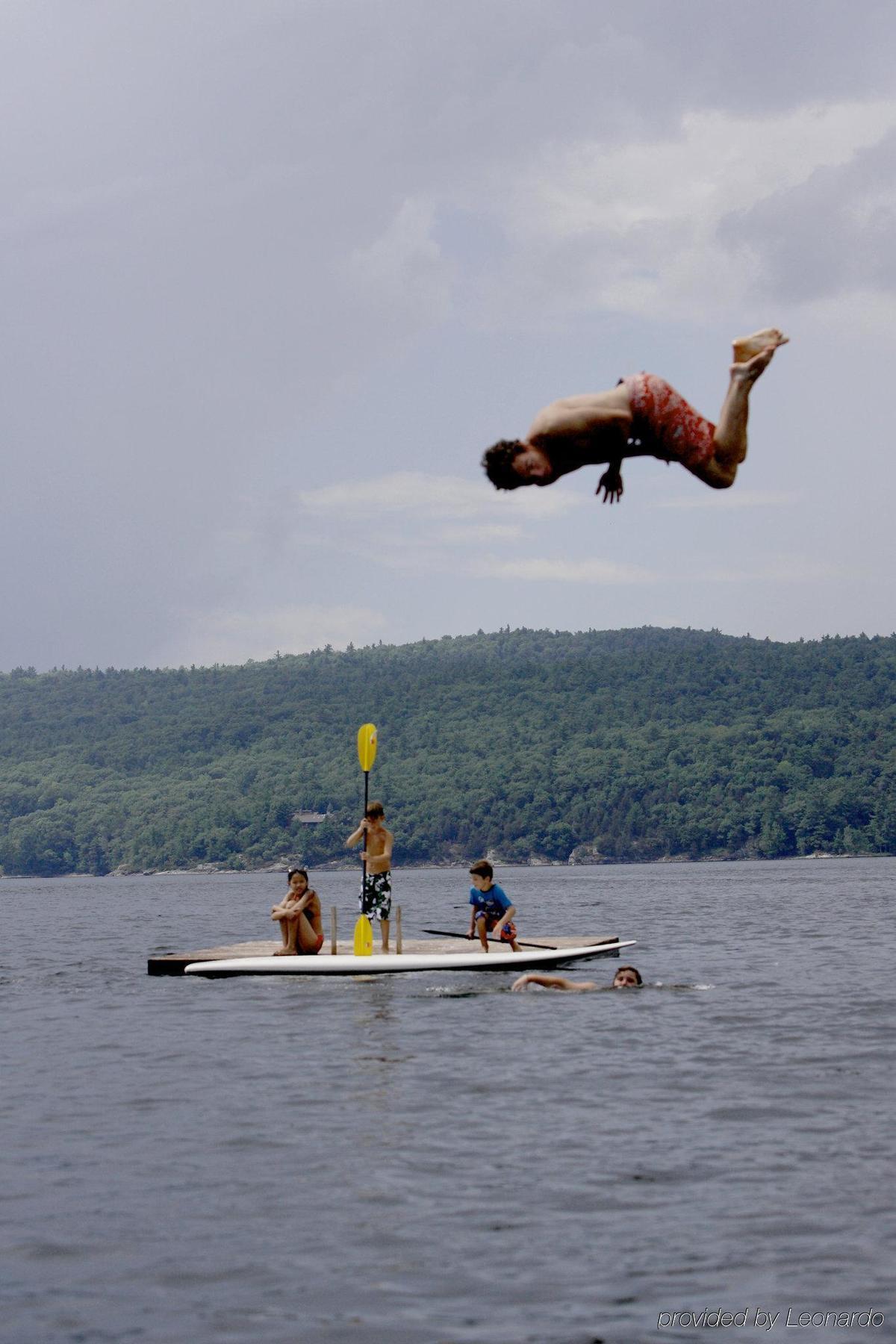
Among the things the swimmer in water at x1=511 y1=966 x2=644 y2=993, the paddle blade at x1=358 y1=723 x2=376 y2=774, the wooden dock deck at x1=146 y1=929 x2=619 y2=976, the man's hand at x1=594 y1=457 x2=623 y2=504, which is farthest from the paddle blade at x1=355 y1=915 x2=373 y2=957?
the man's hand at x1=594 y1=457 x2=623 y2=504

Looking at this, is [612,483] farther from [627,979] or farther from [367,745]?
[627,979]

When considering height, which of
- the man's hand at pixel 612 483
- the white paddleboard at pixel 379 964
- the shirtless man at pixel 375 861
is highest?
the man's hand at pixel 612 483

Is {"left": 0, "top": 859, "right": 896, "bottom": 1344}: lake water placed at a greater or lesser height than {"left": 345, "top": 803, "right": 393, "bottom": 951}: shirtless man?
lesser

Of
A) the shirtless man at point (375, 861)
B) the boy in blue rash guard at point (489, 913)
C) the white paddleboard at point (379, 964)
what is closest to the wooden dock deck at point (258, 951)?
the boy in blue rash guard at point (489, 913)

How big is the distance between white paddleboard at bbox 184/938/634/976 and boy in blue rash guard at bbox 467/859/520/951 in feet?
0.98

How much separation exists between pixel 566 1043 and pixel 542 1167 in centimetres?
790

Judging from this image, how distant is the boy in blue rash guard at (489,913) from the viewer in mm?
28922

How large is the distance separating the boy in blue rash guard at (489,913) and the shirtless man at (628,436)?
2411 centimetres

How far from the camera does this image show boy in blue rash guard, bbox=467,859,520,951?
28.9 m

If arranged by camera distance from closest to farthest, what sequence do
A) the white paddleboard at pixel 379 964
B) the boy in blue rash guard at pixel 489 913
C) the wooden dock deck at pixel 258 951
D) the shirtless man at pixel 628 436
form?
the shirtless man at pixel 628 436
the white paddleboard at pixel 379 964
the boy in blue rash guard at pixel 489 913
the wooden dock deck at pixel 258 951

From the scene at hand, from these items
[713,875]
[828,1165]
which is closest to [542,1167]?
[828,1165]

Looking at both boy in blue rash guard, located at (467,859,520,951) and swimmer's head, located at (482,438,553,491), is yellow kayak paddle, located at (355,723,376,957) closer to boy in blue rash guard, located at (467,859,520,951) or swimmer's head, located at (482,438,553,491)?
boy in blue rash guard, located at (467,859,520,951)

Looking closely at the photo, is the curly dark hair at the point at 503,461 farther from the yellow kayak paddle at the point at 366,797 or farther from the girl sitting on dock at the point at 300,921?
the girl sitting on dock at the point at 300,921

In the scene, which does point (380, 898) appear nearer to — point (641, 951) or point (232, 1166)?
point (232, 1166)
